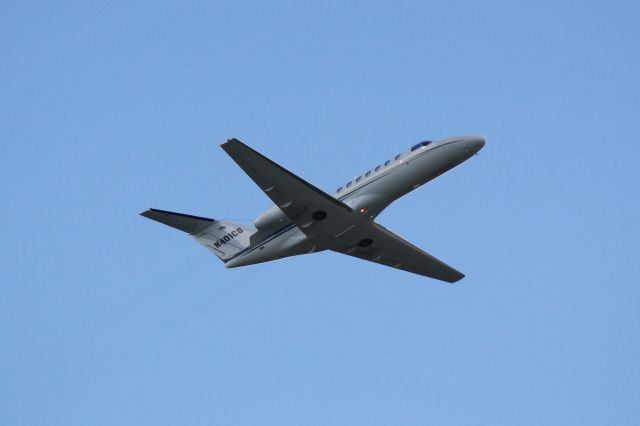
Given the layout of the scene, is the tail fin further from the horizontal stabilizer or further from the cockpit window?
the cockpit window

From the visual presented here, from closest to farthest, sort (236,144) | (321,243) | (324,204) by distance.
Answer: (236,144), (324,204), (321,243)

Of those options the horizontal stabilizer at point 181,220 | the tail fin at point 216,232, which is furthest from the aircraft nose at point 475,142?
the horizontal stabilizer at point 181,220

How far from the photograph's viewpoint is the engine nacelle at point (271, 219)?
45375 millimetres

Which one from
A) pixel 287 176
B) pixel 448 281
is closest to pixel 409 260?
pixel 448 281

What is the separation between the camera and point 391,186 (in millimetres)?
45219

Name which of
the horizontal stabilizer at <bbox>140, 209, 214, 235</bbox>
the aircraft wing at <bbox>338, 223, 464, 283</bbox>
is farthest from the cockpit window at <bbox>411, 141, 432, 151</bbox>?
the horizontal stabilizer at <bbox>140, 209, 214, 235</bbox>

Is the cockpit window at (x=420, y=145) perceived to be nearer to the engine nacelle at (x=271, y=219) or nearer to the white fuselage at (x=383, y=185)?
the white fuselage at (x=383, y=185)

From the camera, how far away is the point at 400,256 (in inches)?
1986

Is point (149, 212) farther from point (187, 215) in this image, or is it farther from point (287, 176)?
point (287, 176)

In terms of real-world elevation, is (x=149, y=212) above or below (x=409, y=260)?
above

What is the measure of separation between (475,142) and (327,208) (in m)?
7.74

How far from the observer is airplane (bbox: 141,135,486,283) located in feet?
139

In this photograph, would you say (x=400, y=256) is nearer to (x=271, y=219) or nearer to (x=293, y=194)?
(x=271, y=219)

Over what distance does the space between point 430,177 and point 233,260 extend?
10.7 metres
